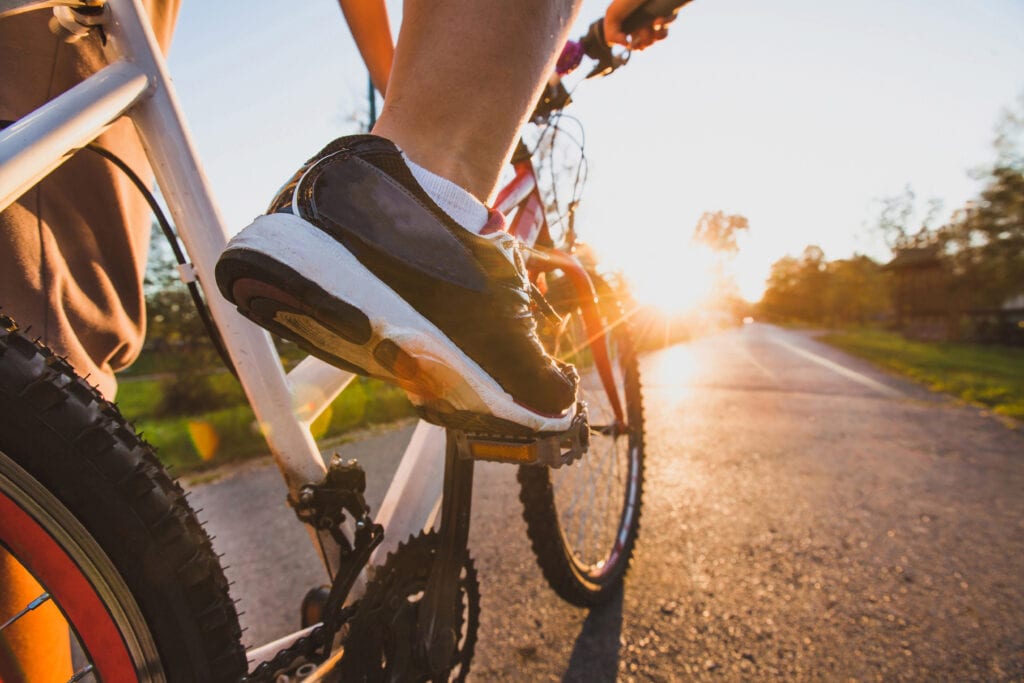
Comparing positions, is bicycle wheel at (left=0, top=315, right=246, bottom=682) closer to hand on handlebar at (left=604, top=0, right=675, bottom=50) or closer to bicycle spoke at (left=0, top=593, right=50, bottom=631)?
bicycle spoke at (left=0, top=593, right=50, bottom=631)

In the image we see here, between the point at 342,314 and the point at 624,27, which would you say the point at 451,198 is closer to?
the point at 342,314

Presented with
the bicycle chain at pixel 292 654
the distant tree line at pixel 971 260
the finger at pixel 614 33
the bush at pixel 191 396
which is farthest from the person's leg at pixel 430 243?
the distant tree line at pixel 971 260

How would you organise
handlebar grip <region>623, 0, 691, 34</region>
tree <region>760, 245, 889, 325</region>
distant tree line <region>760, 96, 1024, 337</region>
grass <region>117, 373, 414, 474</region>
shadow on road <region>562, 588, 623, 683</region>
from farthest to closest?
tree <region>760, 245, 889, 325</region>, distant tree line <region>760, 96, 1024, 337</region>, grass <region>117, 373, 414, 474</region>, shadow on road <region>562, 588, 623, 683</region>, handlebar grip <region>623, 0, 691, 34</region>

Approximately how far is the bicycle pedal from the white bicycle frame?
0.31 m

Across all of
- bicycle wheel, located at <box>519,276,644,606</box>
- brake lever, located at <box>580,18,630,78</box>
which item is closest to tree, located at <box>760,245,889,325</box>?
bicycle wheel, located at <box>519,276,644,606</box>

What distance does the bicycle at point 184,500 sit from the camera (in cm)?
57

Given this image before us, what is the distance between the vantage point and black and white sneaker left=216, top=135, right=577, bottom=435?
0.58 metres

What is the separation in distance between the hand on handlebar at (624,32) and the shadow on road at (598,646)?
1761mm

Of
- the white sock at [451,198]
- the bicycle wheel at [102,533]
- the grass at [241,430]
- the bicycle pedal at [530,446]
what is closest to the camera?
the bicycle wheel at [102,533]

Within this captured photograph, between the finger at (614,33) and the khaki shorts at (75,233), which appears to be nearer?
the khaki shorts at (75,233)

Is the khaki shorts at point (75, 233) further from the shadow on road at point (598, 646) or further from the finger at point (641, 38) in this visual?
the shadow on road at point (598, 646)

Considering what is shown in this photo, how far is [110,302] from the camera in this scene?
95 centimetres

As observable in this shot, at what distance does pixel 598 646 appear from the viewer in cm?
150

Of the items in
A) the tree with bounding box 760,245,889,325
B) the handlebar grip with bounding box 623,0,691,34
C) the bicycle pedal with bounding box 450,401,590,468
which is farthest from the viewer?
the tree with bounding box 760,245,889,325
